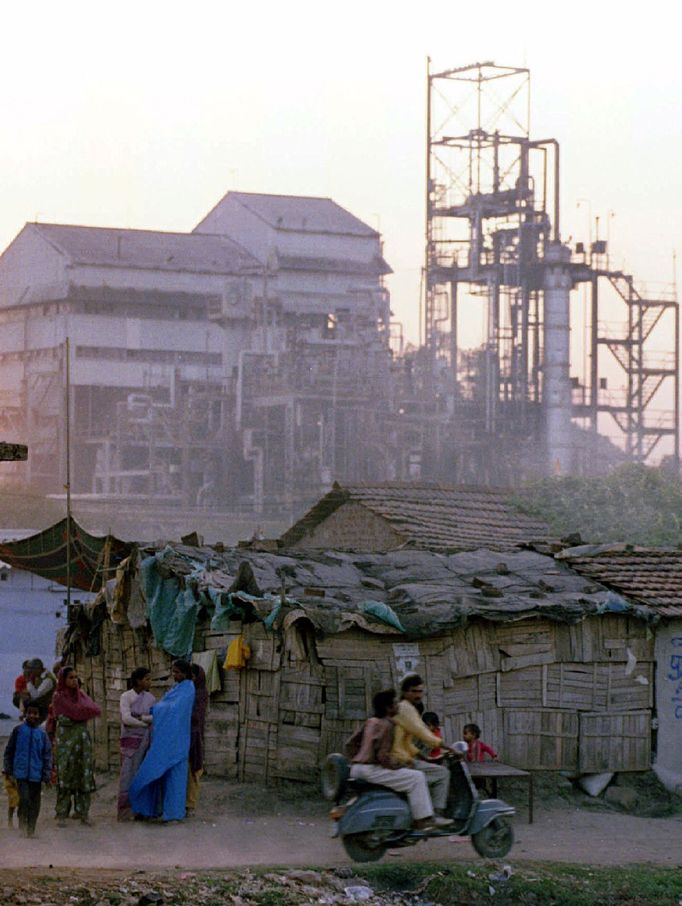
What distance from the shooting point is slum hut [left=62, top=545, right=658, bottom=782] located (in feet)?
44.8

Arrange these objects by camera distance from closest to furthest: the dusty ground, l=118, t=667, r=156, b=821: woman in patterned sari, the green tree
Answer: the dusty ground → l=118, t=667, r=156, b=821: woman in patterned sari → the green tree

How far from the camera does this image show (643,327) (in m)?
71.7

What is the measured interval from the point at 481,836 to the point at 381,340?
60.4 metres

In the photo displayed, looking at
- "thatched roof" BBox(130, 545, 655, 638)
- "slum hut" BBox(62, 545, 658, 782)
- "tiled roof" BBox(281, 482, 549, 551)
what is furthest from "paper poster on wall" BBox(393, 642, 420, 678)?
"tiled roof" BBox(281, 482, 549, 551)

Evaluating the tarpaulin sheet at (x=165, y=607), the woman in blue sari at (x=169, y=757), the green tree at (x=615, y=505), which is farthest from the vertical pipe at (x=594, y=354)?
the woman in blue sari at (x=169, y=757)

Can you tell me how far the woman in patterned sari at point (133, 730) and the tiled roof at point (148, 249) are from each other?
57722 millimetres

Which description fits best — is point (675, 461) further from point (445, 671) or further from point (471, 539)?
point (445, 671)

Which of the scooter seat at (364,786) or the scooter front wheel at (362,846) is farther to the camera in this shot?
the scooter front wheel at (362,846)

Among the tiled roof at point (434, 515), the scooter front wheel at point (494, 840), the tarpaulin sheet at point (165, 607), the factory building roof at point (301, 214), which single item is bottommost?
the scooter front wheel at point (494, 840)

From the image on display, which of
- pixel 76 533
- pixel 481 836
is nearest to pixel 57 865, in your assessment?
pixel 481 836

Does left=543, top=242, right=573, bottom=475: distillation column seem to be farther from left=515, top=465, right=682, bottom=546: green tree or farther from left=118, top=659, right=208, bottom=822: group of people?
left=118, top=659, right=208, bottom=822: group of people

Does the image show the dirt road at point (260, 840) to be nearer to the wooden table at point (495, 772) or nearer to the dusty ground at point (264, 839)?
the dusty ground at point (264, 839)

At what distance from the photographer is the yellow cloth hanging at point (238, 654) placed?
13859 mm

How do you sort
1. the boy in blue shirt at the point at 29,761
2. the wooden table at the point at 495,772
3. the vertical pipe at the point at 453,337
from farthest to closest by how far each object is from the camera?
the vertical pipe at the point at 453,337, the wooden table at the point at 495,772, the boy in blue shirt at the point at 29,761
